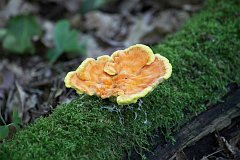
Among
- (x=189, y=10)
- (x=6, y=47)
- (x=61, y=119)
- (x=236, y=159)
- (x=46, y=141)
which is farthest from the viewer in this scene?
(x=189, y=10)

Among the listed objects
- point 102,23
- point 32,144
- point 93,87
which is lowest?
point 102,23

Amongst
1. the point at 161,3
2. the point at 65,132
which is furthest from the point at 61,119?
the point at 161,3

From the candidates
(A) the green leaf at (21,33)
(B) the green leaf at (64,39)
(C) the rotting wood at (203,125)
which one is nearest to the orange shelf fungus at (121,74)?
(C) the rotting wood at (203,125)

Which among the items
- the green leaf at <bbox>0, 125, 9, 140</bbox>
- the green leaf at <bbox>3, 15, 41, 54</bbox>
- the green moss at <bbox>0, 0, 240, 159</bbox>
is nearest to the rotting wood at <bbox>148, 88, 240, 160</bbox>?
the green moss at <bbox>0, 0, 240, 159</bbox>

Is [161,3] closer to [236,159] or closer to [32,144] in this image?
[236,159]

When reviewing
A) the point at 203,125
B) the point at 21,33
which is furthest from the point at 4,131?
the point at 21,33
